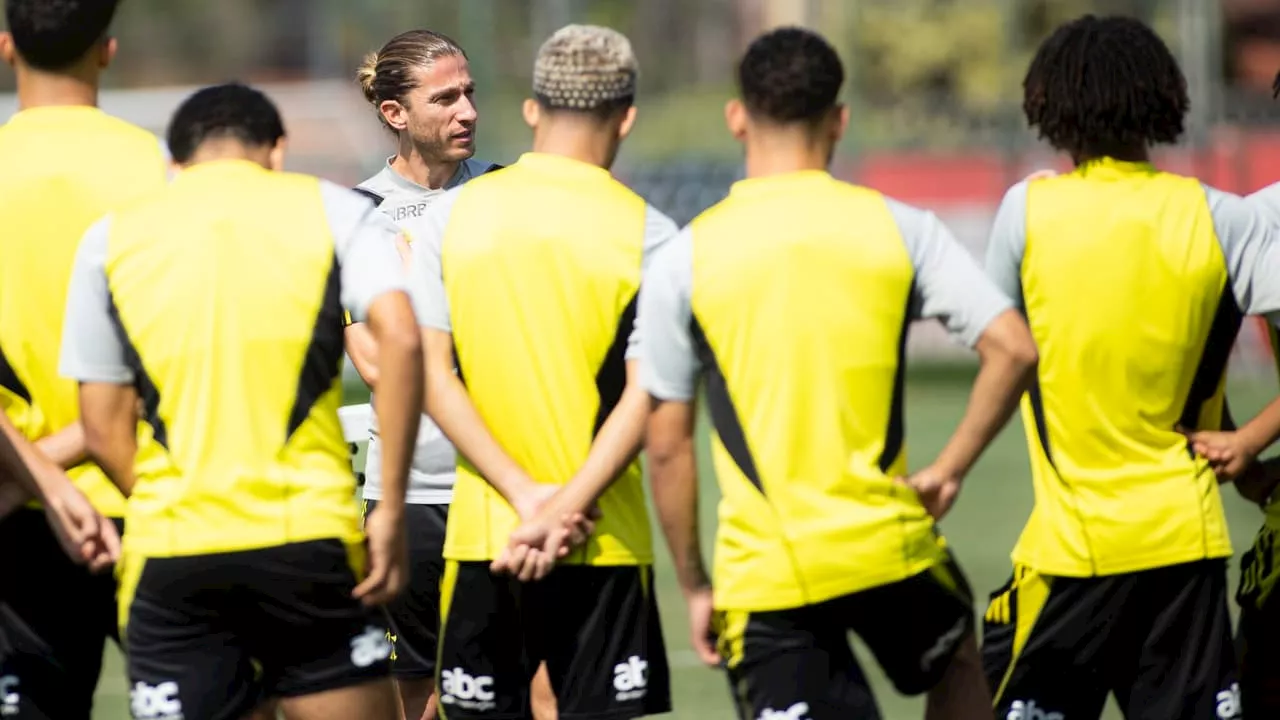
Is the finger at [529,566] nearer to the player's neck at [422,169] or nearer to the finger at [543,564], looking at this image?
the finger at [543,564]

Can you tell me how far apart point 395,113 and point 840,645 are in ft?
8.80

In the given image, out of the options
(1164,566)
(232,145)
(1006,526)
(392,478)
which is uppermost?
(232,145)

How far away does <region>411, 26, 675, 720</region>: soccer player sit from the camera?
4.75 m

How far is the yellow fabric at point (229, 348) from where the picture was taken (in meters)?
4.36

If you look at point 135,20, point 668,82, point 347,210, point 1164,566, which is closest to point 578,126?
point 347,210

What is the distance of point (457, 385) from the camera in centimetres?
477

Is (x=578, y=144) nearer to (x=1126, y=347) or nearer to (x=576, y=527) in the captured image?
(x=576, y=527)

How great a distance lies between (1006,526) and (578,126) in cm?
783

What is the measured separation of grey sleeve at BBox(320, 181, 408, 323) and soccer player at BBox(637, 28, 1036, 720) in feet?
1.92

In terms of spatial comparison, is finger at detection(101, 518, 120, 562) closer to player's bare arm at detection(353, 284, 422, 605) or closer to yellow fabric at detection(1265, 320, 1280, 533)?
player's bare arm at detection(353, 284, 422, 605)

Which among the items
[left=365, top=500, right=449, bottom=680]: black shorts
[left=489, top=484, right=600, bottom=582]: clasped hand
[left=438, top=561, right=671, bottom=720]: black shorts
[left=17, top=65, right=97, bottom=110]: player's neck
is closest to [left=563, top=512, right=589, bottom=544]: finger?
[left=489, top=484, right=600, bottom=582]: clasped hand

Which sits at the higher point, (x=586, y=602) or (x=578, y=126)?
(x=578, y=126)

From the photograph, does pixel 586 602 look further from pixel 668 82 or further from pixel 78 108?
pixel 668 82

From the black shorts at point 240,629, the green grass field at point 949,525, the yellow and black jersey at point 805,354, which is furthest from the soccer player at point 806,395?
the green grass field at point 949,525
